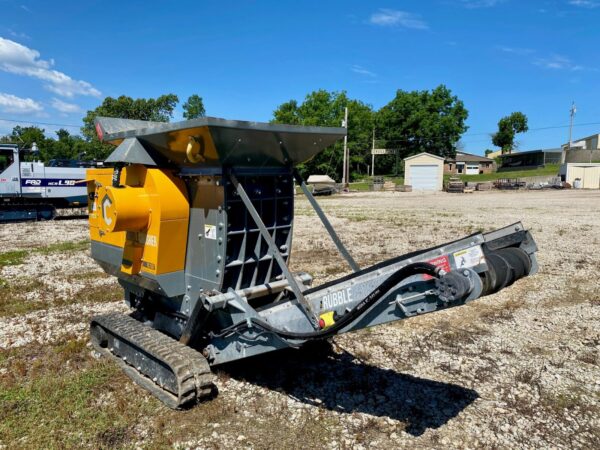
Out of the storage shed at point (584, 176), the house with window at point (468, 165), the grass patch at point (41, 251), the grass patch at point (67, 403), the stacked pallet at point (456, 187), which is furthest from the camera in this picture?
the house with window at point (468, 165)

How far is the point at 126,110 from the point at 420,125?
41327mm

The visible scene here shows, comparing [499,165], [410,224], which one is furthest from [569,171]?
[410,224]

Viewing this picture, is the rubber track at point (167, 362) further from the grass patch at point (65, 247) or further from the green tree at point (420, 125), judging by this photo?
the green tree at point (420, 125)

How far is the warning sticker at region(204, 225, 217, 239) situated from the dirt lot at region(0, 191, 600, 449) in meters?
1.47

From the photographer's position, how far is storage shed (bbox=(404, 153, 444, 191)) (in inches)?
1759

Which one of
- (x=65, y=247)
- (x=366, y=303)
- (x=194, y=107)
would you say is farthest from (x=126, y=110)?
(x=366, y=303)

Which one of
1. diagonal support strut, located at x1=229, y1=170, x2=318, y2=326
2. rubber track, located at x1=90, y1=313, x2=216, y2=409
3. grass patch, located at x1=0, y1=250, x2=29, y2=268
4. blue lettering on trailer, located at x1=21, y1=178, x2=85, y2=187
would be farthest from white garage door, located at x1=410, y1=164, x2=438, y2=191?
diagonal support strut, located at x1=229, y1=170, x2=318, y2=326

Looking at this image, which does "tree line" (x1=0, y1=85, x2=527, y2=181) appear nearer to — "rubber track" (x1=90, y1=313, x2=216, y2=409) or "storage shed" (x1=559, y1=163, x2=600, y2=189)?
"storage shed" (x1=559, y1=163, x2=600, y2=189)

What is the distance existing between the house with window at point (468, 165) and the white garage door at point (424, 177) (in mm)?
30294

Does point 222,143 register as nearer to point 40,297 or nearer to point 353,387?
point 353,387

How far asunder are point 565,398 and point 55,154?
86667mm

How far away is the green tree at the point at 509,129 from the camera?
79312 mm

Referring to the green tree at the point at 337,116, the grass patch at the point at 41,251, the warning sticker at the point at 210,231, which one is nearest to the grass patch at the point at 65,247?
the grass patch at the point at 41,251

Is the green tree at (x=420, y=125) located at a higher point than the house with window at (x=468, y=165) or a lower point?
higher
